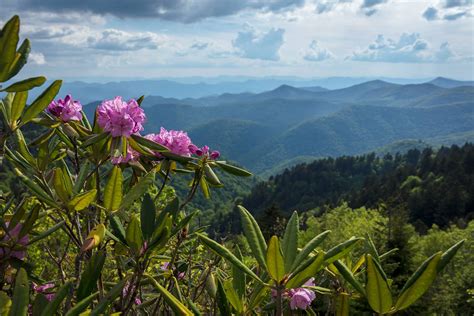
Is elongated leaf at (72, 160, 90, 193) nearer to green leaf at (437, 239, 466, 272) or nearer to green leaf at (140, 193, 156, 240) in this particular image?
green leaf at (140, 193, 156, 240)

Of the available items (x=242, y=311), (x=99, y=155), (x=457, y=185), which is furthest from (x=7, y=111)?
(x=457, y=185)

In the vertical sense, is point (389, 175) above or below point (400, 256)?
below

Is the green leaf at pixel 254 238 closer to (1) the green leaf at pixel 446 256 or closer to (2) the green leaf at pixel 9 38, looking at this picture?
(1) the green leaf at pixel 446 256

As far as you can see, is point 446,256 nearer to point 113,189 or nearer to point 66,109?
point 113,189

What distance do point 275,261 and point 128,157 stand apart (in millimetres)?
1037

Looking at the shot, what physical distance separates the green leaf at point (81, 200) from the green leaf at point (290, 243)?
64cm

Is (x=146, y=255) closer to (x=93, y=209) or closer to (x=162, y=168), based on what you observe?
(x=93, y=209)

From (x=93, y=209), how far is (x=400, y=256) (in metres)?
22.6

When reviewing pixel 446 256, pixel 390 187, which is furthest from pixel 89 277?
pixel 390 187

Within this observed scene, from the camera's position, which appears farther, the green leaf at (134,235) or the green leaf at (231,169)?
the green leaf at (231,169)

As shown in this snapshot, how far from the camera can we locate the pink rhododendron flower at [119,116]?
6.37 feet

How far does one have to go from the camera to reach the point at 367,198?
78312 mm

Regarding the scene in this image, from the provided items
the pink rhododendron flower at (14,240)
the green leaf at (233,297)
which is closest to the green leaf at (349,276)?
the green leaf at (233,297)

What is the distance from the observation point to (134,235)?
4.95 feet
